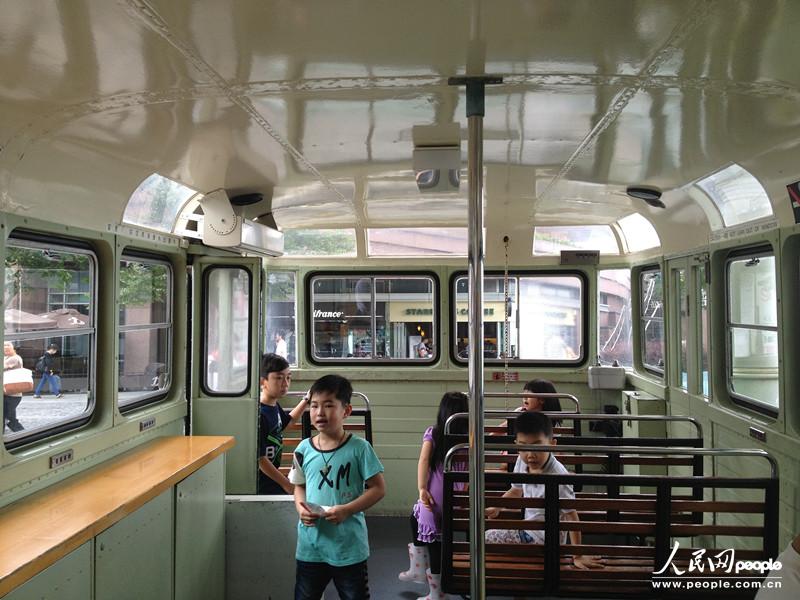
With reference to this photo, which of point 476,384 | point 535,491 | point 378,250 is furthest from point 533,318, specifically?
point 476,384

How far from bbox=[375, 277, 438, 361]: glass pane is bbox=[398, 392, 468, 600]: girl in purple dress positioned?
2721 millimetres

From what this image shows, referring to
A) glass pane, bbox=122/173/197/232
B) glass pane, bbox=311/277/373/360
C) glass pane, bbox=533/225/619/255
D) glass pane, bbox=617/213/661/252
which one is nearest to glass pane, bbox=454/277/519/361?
glass pane, bbox=533/225/619/255

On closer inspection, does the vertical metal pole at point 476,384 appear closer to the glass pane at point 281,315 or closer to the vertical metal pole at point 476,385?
the vertical metal pole at point 476,385

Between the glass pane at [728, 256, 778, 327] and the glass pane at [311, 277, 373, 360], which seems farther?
the glass pane at [311, 277, 373, 360]

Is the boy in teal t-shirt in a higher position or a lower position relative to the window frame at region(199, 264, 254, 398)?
lower

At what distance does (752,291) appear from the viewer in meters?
3.96

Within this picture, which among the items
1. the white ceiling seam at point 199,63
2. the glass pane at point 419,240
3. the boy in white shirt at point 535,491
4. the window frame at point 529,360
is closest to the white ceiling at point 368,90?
the white ceiling seam at point 199,63

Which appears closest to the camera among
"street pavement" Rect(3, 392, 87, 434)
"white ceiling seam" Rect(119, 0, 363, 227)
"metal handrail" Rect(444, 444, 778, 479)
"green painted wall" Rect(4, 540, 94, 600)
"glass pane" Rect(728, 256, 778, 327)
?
"white ceiling seam" Rect(119, 0, 363, 227)

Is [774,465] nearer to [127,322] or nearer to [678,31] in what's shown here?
[678,31]

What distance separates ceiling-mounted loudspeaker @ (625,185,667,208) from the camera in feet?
14.6

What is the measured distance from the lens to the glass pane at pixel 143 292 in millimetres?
4086

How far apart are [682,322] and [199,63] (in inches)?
178

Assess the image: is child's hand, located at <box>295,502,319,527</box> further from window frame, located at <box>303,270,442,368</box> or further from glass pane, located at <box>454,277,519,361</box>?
glass pane, located at <box>454,277,519,361</box>

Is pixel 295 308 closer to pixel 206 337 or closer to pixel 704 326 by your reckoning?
pixel 206 337
